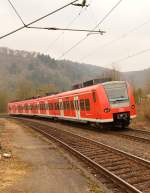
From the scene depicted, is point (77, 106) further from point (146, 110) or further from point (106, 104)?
point (106, 104)

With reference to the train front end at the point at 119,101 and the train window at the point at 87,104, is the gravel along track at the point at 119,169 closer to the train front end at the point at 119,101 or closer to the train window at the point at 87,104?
the train front end at the point at 119,101

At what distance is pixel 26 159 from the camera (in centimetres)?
1533

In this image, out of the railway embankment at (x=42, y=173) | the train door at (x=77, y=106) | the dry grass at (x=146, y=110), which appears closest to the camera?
the railway embankment at (x=42, y=173)

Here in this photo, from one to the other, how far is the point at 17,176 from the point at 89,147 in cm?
681

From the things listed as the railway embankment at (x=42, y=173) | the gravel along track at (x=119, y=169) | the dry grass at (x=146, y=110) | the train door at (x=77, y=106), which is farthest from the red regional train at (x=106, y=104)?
the railway embankment at (x=42, y=173)

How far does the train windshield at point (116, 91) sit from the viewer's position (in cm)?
2419

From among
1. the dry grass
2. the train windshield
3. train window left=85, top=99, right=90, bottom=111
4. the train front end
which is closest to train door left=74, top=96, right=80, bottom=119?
train window left=85, top=99, right=90, bottom=111

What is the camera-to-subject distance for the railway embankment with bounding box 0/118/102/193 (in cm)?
1020

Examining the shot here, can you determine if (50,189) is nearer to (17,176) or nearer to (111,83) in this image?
(17,176)

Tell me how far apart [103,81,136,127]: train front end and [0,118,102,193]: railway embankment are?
699 cm

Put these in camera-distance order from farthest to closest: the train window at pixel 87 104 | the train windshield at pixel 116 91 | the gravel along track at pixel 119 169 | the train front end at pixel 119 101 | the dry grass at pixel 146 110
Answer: the dry grass at pixel 146 110 → the train window at pixel 87 104 → the train windshield at pixel 116 91 → the train front end at pixel 119 101 → the gravel along track at pixel 119 169

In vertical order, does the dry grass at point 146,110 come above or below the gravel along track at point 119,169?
above

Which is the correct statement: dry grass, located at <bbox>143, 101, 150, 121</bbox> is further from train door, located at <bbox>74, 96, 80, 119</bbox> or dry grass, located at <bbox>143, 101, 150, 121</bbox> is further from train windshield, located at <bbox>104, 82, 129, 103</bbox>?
train windshield, located at <bbox>104, 82, 129, 103</bbox>

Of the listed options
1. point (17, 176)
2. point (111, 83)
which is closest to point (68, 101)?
point (111, 83)
